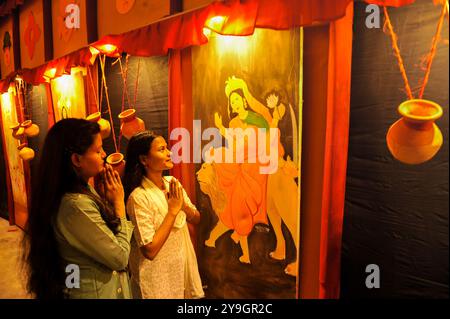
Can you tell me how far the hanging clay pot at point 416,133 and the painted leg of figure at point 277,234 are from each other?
1043 millimetres

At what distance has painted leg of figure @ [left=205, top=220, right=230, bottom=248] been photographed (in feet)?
9.40

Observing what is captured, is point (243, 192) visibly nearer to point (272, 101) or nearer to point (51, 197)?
point (272, 101)

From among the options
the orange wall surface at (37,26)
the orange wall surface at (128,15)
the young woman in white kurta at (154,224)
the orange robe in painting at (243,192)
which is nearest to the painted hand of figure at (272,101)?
the orange robe in painting at (243,192)

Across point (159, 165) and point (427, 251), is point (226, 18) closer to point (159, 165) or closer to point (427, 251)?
point (159, 165)

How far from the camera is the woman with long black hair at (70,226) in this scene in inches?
60.7

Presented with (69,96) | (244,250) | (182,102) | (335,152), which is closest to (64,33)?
(69,96)

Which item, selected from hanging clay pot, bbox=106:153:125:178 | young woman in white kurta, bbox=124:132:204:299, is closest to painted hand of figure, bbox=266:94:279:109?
young woman in white kurta, bbox=124:132:204:299

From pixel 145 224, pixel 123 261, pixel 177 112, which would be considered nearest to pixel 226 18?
pixel 177 112

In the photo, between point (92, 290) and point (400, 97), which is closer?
point (92, 290)

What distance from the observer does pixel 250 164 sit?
102 inches

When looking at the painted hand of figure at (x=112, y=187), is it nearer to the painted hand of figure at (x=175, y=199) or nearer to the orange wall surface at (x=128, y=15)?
the painted hand of figure at (x=175, y=199)

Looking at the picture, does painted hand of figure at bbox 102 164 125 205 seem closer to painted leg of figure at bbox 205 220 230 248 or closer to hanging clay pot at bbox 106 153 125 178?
hanging clay pot at bbox 106 153 125 178

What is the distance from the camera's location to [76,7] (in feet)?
14.0
